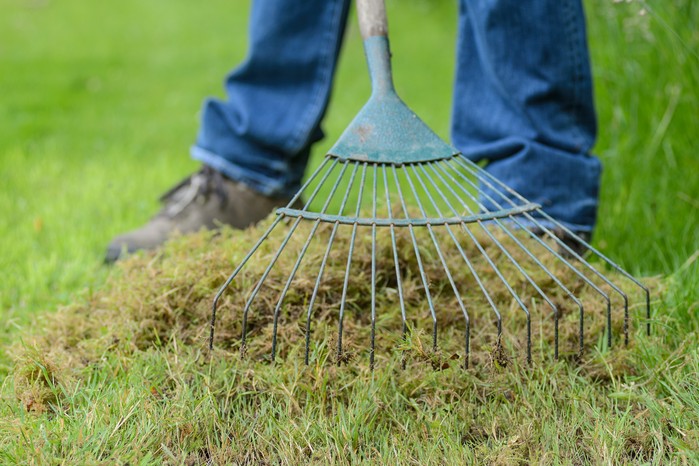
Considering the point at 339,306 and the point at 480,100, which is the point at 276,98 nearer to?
the point at 480,100

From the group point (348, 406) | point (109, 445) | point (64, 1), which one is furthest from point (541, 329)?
point (64, 1)

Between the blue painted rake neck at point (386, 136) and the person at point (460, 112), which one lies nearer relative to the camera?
the blue painted rake neck at point (386, 136)

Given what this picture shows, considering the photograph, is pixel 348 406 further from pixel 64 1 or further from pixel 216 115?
pixel 64 1

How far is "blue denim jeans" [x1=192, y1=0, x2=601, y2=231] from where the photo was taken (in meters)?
1.87

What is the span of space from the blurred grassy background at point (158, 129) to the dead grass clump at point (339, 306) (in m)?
0.29

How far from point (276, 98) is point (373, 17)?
635 mm

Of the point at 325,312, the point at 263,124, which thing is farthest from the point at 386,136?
the point at 263,124

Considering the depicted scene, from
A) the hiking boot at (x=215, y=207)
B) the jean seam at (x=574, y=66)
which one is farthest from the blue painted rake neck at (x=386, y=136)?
the hiking boot at (x=215, y=207)

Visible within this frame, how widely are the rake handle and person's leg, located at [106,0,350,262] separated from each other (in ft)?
1.53

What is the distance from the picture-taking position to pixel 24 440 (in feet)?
3.89

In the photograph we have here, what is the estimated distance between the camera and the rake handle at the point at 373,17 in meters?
1.69

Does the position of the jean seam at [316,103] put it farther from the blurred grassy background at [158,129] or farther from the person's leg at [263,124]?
the blurred grassy background at [158,129]

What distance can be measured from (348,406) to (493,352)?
0.28m

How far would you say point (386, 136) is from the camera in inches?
61.7
